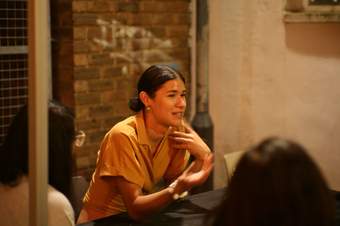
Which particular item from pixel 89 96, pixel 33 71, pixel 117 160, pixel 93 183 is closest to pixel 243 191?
pixel 33 71

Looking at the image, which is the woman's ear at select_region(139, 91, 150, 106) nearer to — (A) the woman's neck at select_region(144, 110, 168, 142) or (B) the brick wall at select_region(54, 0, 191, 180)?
(A) the woman's neck at select_region(144, 110, 168, 142)

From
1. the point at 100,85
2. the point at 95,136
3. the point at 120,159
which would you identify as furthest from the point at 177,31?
the point at 120,159

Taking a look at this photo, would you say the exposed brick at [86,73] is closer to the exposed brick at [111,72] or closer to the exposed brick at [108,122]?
the exposed brick at [111,72]

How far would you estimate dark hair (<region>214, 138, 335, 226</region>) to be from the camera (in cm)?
121

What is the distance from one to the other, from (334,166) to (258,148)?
114 inches

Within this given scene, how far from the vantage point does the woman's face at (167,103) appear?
2.54 m

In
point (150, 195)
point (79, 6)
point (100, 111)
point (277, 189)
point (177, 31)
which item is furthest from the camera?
point (177, 31)

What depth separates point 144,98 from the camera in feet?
8.45

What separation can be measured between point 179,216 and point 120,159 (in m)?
0.34

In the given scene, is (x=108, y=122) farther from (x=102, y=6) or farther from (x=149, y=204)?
(x=149, y=204)

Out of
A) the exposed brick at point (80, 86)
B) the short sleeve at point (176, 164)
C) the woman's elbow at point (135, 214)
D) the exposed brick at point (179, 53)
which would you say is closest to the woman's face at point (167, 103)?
the short sleeve at point (176, 164)

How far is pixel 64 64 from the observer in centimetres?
367

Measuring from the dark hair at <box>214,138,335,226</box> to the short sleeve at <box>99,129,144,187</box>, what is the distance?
110 cm

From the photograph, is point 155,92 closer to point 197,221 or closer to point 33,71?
point 197,221
